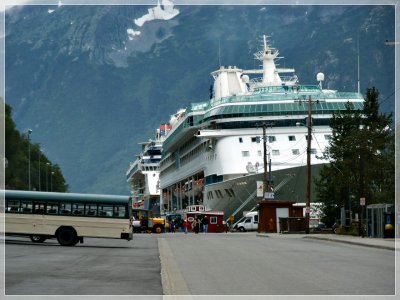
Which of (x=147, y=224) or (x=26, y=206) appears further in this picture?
(x=147, y=224)

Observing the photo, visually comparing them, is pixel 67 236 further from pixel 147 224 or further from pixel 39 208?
pixel 147 224

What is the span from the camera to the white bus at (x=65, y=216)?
42062 millimetres

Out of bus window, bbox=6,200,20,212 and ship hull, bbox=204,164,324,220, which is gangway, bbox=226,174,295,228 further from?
bus window, bbox=6,200,20,212

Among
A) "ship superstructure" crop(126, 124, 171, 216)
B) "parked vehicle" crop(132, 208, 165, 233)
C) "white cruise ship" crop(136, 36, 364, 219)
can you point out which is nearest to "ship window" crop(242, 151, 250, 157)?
"white cruise ship" crop(136, 36, 364, 219)

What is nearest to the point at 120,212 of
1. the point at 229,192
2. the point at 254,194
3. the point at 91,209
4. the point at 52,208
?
the point at 91,209

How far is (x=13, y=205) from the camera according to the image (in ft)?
140

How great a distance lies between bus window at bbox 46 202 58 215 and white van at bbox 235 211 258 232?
43459mm

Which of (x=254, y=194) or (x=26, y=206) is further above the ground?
(x=254, y=194)

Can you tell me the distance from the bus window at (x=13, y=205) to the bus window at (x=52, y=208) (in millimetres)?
1244

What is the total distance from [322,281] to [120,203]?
23681 millimetres

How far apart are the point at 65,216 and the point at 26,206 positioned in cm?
166

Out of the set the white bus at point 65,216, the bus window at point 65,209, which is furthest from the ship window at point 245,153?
the bus window at point 65,209

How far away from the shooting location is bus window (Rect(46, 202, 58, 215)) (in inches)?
1663

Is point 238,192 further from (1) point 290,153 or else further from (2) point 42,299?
(2) point 42,299
